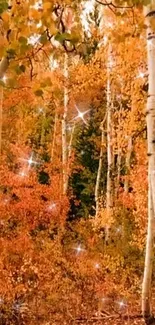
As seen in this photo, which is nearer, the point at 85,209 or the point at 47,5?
the point at 47,5

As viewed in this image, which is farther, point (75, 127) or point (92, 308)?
point (75, 127)

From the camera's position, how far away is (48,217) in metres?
17.8

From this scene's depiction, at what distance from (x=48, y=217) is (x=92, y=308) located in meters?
6.77

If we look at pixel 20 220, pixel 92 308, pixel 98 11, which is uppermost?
pixel 98 11

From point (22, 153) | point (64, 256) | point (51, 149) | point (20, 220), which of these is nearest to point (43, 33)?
point (64, 256)

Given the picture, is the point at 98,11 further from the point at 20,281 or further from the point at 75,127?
the point at 20,281

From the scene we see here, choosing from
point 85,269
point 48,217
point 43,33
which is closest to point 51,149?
point 48,217

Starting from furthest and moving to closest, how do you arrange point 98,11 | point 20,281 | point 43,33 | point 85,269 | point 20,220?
point 98,11 < point 20,220 < point 85,269 < point 20,281 < point 43,33

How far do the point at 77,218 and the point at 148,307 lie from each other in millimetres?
13098

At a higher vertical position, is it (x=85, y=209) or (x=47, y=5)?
(x=85, y=209)

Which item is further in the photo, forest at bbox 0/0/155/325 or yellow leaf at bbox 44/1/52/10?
forest at bbox 0/0/155/325

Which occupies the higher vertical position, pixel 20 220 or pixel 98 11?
pixel 98 11

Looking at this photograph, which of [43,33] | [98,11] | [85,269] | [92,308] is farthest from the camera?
[98,11]

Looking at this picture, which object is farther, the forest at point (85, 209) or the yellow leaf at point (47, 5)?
the forest at point (85, 209)
